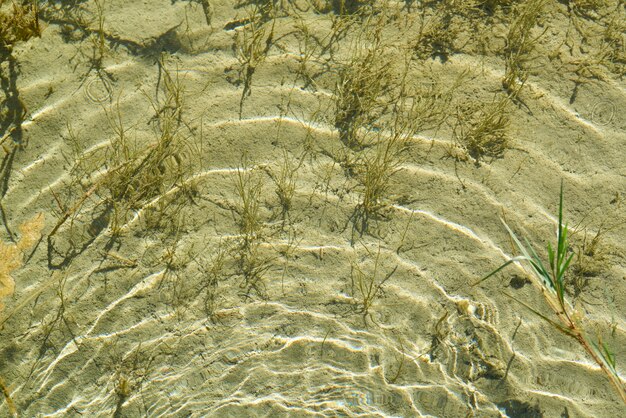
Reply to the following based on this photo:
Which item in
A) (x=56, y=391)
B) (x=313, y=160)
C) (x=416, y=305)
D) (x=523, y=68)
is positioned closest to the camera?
(x=56, y=391)

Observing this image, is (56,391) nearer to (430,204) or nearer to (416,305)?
(416,305)

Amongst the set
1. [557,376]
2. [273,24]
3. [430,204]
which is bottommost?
[557,376]

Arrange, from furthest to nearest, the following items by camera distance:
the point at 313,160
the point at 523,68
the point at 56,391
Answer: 1. the point at 523,68
2. the point at 313,160
3. the point at 56,391

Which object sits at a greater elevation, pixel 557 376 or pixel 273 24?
pixel 273 24

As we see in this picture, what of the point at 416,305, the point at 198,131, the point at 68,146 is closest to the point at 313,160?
the point at 198,131

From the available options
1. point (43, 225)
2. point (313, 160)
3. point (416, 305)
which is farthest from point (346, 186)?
point (43, 225)

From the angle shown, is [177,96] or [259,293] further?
[177,96]
